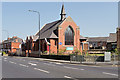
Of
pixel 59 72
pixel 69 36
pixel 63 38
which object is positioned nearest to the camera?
pixel 59 72

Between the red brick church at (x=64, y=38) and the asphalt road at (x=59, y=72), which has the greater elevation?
the red brick church at (x=64, y=38)

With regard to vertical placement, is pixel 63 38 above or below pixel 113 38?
below

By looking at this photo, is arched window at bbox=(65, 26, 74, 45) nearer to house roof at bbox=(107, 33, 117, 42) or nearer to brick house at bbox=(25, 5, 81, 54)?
brick house at bbox=(25, 5, 81, 54)

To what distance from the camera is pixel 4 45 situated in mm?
128625

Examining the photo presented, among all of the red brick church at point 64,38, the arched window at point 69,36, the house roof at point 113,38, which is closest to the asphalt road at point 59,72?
the red brick church at point 64,38

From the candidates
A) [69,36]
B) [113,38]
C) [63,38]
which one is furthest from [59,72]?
[113,38]

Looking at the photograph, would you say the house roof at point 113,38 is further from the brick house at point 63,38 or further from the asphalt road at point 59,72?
the asphalt road at point 59,72

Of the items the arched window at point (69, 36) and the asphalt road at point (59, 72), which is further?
the arched window at point (69, 36)

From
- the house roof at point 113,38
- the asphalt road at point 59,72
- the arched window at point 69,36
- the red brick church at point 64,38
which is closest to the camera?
the asphalt road at point 59,72

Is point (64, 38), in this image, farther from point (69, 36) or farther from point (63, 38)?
point (69, 36)

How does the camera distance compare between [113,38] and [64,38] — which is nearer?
[64,38]

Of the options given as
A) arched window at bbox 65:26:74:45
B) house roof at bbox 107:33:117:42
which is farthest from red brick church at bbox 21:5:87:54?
house roof at bbox 107:33:117:42

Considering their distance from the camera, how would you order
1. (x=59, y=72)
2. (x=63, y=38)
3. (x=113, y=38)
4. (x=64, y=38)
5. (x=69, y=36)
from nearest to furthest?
1. (x=59, y=72)
2. (x=63, y=38)
3. (x=64, y=38)
4. (x=69, y=36)
5. (x=113, y=38)

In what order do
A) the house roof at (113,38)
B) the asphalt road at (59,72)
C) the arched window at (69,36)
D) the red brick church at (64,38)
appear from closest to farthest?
1. the asphalt road at (59,72)
2. the red brick church at (64,38)
3. the arched window at (69,36)
4. the house roof at (113,38)
